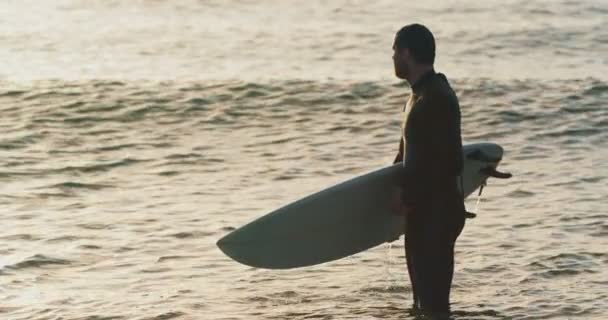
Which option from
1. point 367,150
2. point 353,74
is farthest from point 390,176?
point 353,74

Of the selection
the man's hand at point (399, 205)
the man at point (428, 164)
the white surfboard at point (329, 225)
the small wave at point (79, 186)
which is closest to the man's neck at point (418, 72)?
the man at point (428, 164)

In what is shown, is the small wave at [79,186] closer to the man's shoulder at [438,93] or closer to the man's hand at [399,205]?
the man's hand at [399,205]

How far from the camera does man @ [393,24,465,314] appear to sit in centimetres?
694

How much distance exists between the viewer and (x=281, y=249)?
8031 mm

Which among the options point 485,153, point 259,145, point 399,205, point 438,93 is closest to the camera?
point 438,93

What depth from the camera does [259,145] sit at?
14234 mm

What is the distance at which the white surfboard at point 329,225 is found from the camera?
7.83 meters


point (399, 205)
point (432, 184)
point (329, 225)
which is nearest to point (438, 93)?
point (432, 184)

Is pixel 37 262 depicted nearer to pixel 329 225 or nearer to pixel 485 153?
pixel 329 225

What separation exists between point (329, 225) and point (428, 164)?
123 cm

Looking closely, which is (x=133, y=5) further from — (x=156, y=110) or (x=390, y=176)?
(x=390, y=176)

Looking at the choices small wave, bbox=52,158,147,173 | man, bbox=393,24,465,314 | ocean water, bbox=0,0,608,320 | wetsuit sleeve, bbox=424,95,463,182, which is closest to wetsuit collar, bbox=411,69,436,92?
man, bbox=393,24,465,314

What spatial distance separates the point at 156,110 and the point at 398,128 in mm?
3003

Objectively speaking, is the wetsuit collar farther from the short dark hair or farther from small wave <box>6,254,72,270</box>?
small wave <box>6,254,72,270</box>
